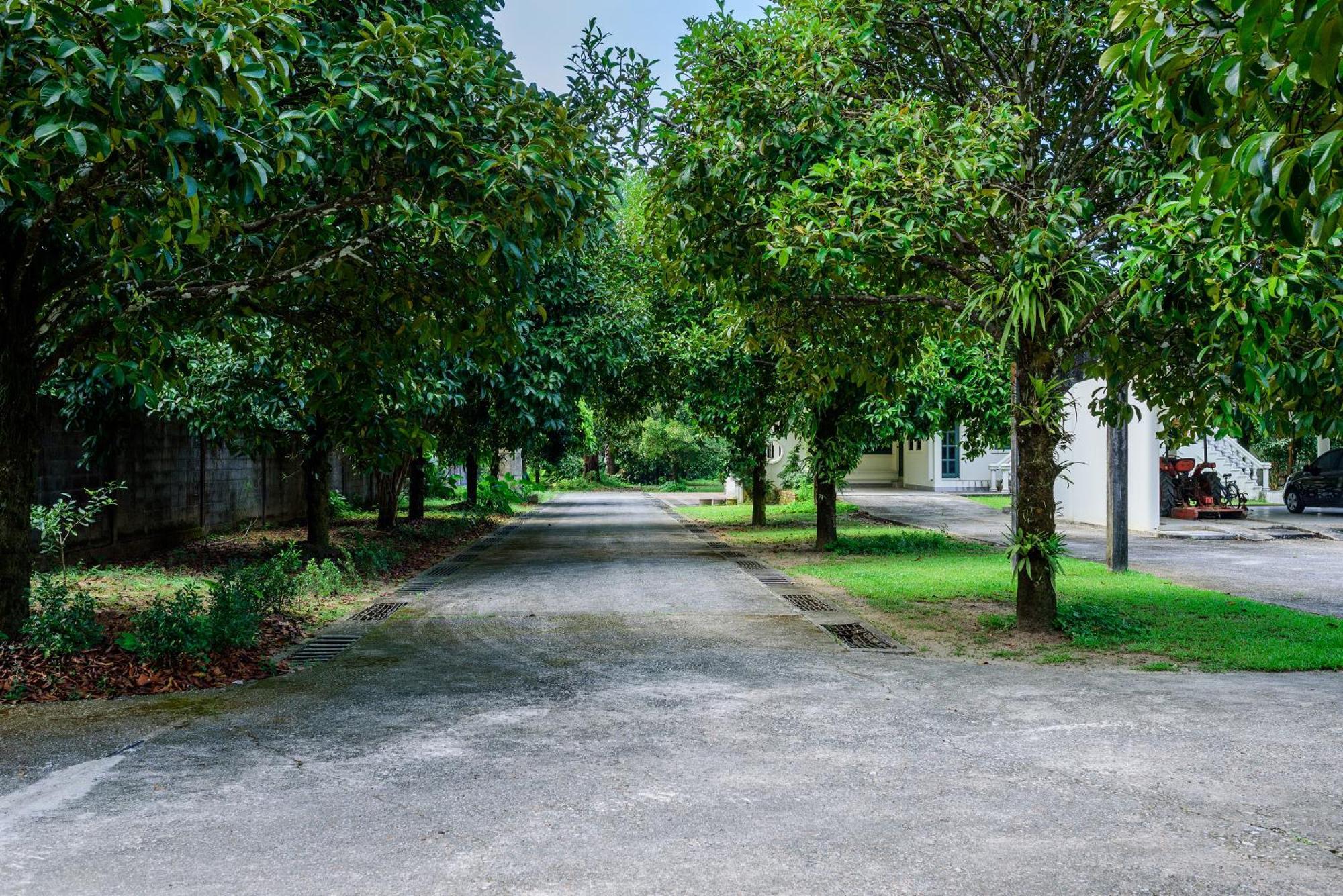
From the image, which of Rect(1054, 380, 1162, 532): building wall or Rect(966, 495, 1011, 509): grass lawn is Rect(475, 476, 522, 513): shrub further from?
Rect(1054, 380, 1162, 532): building wall

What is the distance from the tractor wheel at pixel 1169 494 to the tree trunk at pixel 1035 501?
1569cm

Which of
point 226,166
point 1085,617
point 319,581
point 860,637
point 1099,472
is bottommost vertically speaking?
point 860,637

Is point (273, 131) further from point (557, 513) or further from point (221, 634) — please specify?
point (557, 513)

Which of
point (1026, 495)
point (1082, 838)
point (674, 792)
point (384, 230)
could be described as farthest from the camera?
point (1026, 495)

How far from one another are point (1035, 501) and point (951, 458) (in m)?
26.9

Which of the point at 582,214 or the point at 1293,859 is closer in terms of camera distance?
the point at 1293,859

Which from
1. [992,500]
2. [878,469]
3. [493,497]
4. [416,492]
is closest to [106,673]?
[416,492]

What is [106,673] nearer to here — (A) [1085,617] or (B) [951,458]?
(A) [1085,617]

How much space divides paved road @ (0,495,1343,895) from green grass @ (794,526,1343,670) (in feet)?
2.64

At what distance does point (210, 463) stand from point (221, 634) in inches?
360

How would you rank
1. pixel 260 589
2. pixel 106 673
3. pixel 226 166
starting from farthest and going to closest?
1. pixel 260 589
2. pixel 106 673
3. pixel 226 166

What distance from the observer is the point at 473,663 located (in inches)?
289

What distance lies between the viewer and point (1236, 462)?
1069 inches

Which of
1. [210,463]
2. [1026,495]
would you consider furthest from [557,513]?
[1026,495]
